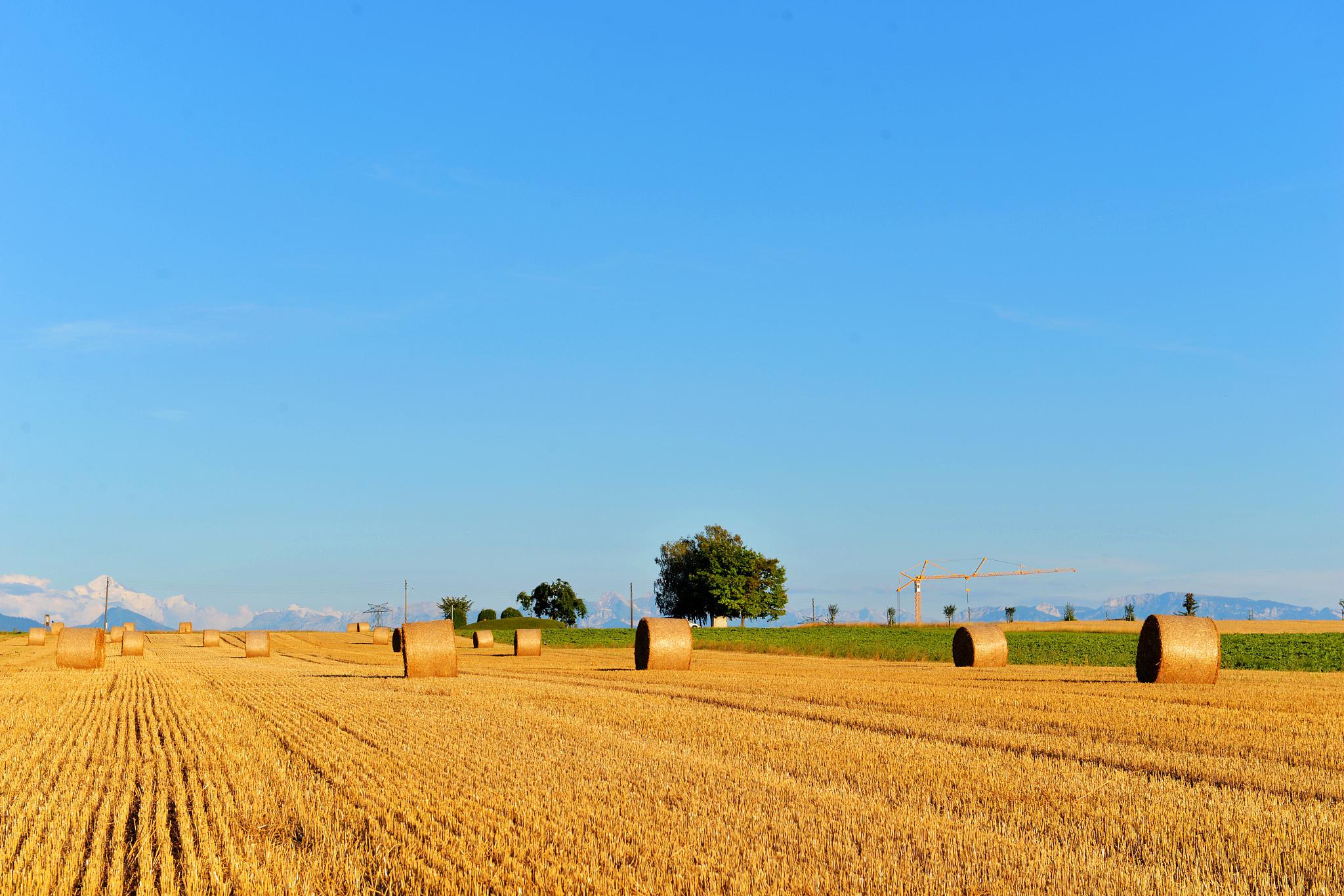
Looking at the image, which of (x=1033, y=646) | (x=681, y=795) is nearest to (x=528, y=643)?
(x=1033, y=646)

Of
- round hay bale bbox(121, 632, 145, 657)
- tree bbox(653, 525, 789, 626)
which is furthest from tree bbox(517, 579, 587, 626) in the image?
round hay bale bbox(121, 632, 145, 657)

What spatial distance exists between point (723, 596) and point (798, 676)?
298 ft

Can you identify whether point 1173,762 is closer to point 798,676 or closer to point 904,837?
point 904,837

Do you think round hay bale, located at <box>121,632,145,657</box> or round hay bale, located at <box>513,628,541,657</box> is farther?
round hay bale, located at <box>121,632,145,657</box>

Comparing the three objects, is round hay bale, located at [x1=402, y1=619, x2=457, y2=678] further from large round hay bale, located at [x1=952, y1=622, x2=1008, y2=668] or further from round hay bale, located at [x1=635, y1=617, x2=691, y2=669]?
large round hay bale, located at [x1=952, y1=622, x2=1008, y2=668]

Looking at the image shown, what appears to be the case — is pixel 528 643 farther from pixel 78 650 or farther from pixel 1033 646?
pixel 1033 646

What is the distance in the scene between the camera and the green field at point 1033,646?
122ft

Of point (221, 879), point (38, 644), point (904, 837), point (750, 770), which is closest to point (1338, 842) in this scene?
point (904, 837)

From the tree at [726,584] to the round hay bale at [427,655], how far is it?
298 feet

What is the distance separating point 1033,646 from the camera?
47094 mm

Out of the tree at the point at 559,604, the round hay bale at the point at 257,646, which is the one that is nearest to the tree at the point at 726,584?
the tree at the point at 559,604

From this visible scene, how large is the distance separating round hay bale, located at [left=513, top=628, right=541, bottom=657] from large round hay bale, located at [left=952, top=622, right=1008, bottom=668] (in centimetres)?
1857

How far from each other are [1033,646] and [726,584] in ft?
223

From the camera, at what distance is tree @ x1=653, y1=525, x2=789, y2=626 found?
115 metres
